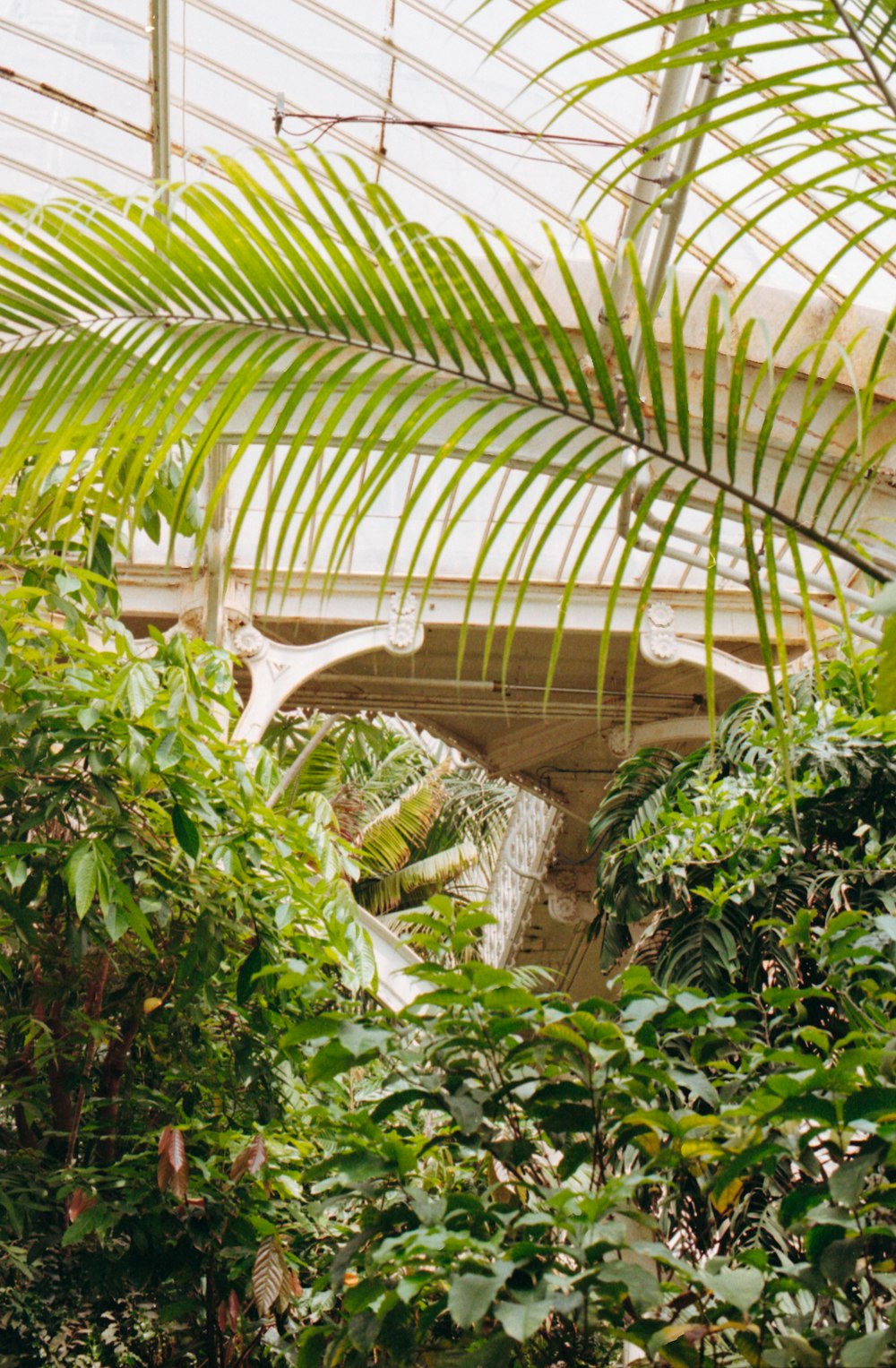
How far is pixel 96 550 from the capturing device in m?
4.14

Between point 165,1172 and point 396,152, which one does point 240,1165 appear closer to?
point 165,1172

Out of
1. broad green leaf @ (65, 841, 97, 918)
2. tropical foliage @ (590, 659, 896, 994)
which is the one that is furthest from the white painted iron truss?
broad green leaf @ (65, 841, 97, 918)

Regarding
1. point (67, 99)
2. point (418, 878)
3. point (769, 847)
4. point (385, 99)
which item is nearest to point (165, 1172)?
point (769, 847)

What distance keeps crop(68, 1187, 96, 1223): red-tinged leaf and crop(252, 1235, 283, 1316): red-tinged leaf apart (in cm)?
49

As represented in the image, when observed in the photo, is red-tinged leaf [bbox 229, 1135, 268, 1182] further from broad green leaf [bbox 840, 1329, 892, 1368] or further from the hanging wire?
the hanging wire

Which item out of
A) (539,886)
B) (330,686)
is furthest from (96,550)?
(539,886)

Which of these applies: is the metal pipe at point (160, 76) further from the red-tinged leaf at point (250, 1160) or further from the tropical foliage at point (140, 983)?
the red-tinged leaf at point (250, 1160)

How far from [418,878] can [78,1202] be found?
13144 millimetres

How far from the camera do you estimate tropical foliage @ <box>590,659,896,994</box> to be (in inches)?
175

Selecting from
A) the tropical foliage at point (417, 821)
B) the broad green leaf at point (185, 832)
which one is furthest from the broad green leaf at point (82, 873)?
the tropical foliage at point (417, 821)

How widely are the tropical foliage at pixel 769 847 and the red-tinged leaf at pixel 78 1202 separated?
7.04ft

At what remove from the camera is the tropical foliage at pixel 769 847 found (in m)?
4.44

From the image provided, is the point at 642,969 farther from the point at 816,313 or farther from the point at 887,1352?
the point at 816,313

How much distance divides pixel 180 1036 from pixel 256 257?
3439mm
